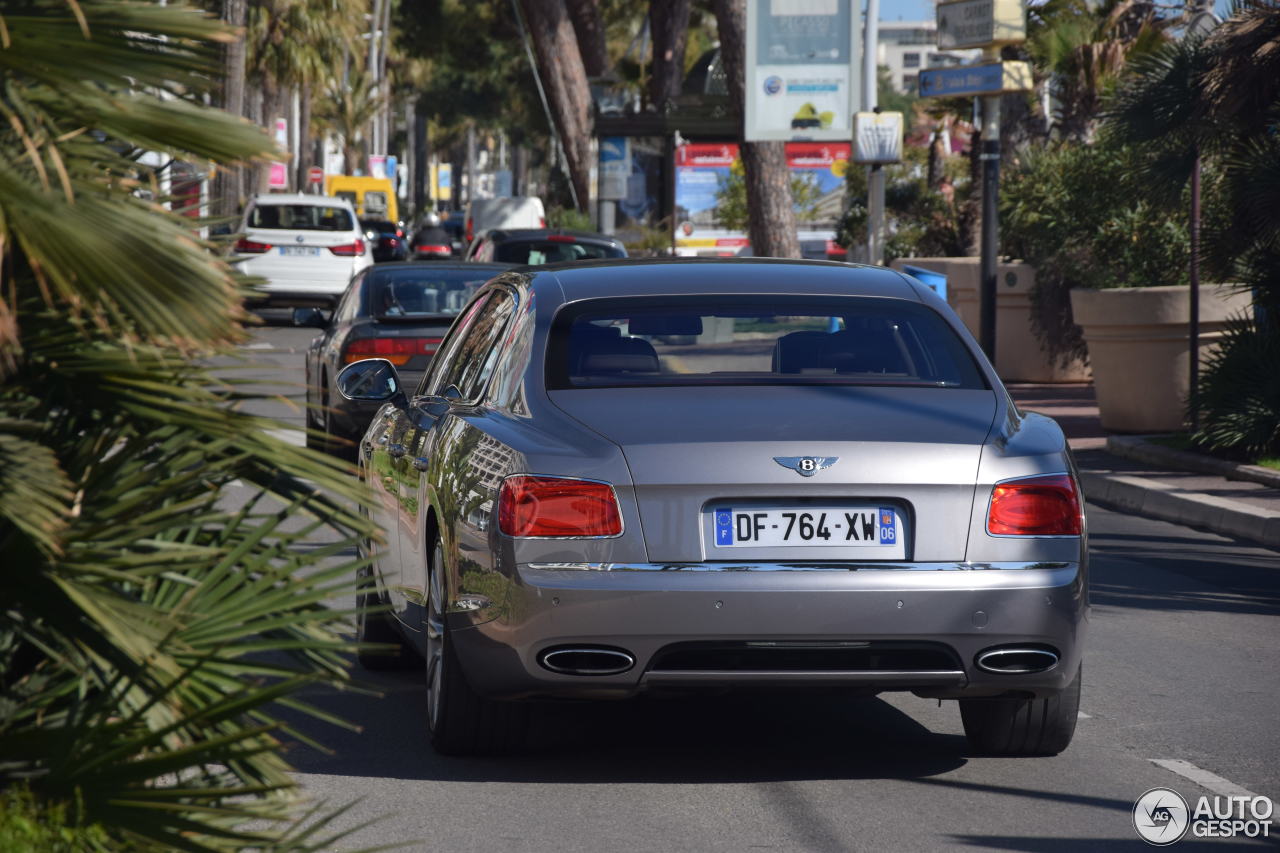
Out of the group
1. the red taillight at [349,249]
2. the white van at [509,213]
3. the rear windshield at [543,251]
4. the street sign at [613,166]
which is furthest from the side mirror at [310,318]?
the white van at [509,213]

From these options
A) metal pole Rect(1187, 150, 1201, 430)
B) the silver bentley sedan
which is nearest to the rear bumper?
the silver bentley sedan

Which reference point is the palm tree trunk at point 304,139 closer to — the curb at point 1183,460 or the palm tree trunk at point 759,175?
the palm tree trunk at point 759,175

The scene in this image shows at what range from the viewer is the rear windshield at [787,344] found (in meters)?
6.05

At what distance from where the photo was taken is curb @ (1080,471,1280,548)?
11656mm

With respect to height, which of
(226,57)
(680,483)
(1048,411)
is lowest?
(1048,411)

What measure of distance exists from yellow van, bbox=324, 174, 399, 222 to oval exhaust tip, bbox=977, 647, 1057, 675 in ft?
196

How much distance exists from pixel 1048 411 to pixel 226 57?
53.7 feet

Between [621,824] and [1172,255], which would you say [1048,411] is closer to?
[1172,255]

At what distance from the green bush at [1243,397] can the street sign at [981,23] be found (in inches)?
160

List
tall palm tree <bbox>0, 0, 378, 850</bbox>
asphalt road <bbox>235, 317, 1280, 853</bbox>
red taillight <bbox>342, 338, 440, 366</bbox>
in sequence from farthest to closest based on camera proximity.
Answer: red taillight <bbox>342, 338, 440, 366</bbox> → asphalt road <bbox>235, 317, 1280, 853</bbox> → tall palm tree <bbox>0, 0, 378, 850</bbox>

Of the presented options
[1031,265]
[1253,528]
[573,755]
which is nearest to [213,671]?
[573,755]

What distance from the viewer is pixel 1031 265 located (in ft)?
72.5

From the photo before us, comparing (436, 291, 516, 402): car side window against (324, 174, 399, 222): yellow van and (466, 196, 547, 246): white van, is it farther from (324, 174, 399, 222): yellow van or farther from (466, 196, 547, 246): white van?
(324, 174, 399, 222): yellow van

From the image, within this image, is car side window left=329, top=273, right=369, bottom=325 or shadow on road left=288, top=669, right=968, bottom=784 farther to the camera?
car side window left=329, top=273, right=369, bottom=325
